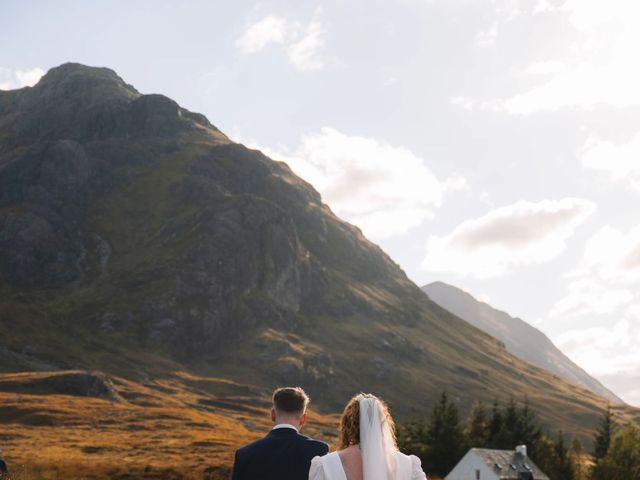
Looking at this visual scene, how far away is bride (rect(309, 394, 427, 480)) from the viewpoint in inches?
272

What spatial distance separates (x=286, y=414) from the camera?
8516 millimetres

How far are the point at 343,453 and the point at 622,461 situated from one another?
94313 millimetres

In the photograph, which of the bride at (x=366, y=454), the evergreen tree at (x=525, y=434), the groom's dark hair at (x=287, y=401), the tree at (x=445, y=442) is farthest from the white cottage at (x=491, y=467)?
the bride at (x=366, y=454)

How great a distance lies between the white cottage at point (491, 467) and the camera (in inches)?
3177

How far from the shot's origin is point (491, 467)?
80.9 meters

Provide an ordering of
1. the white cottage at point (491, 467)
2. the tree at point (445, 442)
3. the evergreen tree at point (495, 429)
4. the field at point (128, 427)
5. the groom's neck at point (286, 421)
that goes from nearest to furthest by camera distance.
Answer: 1. the groom's neck at point (286, 421)
2. the white cottage at point (491, 467)
3. the field at point (128, 427)
4. the tree at point (445, 442)
5. the evergreen tree at point (495, 429)

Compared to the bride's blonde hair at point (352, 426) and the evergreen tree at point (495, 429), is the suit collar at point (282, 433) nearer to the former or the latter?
the bride's blonde hair at point (352, 426)

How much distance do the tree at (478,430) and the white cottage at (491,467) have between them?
7088mm

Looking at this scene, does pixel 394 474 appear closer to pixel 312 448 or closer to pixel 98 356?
pixel 312 448

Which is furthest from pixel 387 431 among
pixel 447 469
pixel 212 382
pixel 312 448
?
pixel 212 382

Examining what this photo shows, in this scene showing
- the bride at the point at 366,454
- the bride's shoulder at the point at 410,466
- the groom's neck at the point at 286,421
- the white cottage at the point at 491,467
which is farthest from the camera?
the white cottage at the point at 491,467

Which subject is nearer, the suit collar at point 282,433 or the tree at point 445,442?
the suit collar at point 282,433

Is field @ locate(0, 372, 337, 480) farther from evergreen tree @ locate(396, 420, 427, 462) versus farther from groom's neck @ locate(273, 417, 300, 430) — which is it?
groom's neck @ locate(273, 417, 300, 430)

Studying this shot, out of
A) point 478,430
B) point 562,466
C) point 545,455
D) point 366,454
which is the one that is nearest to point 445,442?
point 478,430
